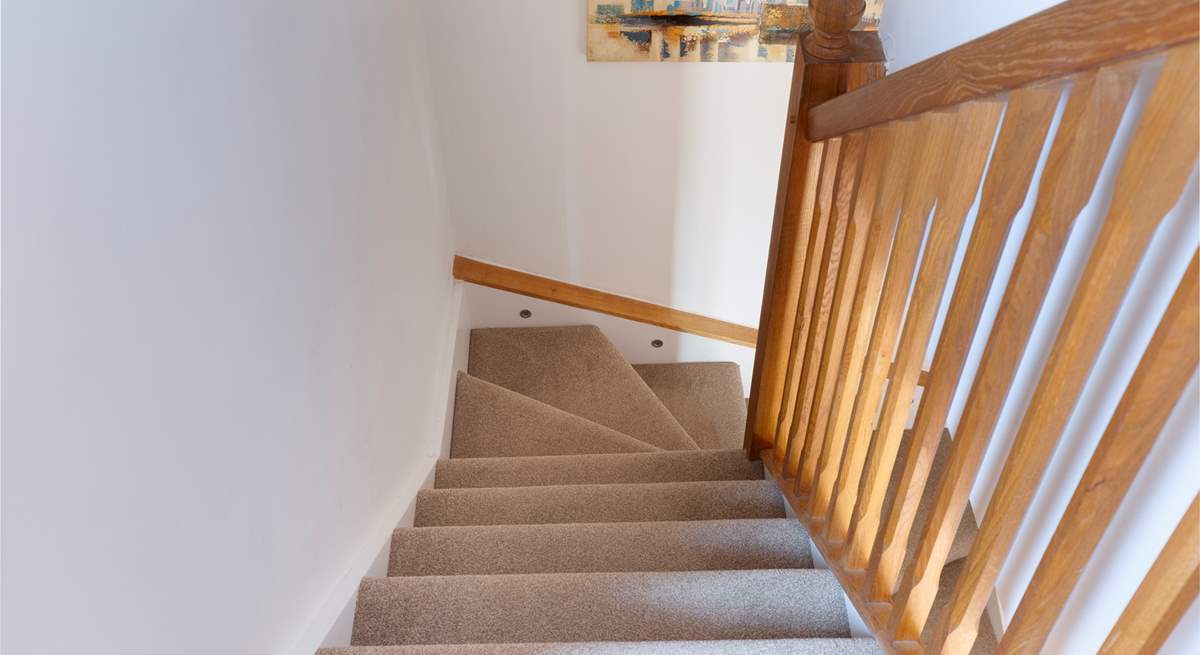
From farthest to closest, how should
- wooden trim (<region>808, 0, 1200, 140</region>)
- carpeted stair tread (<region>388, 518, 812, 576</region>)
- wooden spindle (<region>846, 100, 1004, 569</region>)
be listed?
carpeted stair tread (<region>388, 518, 812, 576</region>), wooden spindle (<region>846, 100, 1004, 569</region>), wooden trim (<region>808, 0, 1200, 140</region>)

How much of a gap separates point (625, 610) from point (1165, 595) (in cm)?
104

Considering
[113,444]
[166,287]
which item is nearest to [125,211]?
[166,287]

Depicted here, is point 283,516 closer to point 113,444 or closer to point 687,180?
point 113,444

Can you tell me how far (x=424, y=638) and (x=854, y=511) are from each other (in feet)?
2.75

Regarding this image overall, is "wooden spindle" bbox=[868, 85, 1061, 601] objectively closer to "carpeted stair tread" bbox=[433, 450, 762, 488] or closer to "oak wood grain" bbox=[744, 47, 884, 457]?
"oak wood grain" bbox=[744, 47, 884, 457]

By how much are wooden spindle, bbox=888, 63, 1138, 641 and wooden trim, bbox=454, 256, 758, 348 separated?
2.31 m

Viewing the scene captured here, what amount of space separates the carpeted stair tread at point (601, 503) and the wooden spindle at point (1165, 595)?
1.25 m

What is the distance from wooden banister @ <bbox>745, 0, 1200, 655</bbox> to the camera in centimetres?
78

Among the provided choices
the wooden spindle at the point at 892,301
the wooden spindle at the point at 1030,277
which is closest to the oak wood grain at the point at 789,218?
the wooden spindle at the point at 892,301

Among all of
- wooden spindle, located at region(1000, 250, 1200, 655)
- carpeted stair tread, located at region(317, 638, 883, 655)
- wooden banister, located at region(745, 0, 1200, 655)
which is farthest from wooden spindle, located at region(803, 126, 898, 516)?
wooden spindle, located at region(1000, 250, 1200, 655)

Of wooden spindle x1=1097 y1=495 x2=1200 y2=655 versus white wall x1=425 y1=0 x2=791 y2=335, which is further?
white wall x1=425 y1=0 x2=791 y2=335

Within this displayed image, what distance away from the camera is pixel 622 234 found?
11.3 ft

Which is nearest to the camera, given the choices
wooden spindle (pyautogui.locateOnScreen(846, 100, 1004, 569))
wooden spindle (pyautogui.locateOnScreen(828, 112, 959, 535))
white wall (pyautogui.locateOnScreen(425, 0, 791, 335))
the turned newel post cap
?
wooden spindle (pyautogui.locateOnScreen(846, 100, 1004, 569))

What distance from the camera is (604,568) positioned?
1896 mm
